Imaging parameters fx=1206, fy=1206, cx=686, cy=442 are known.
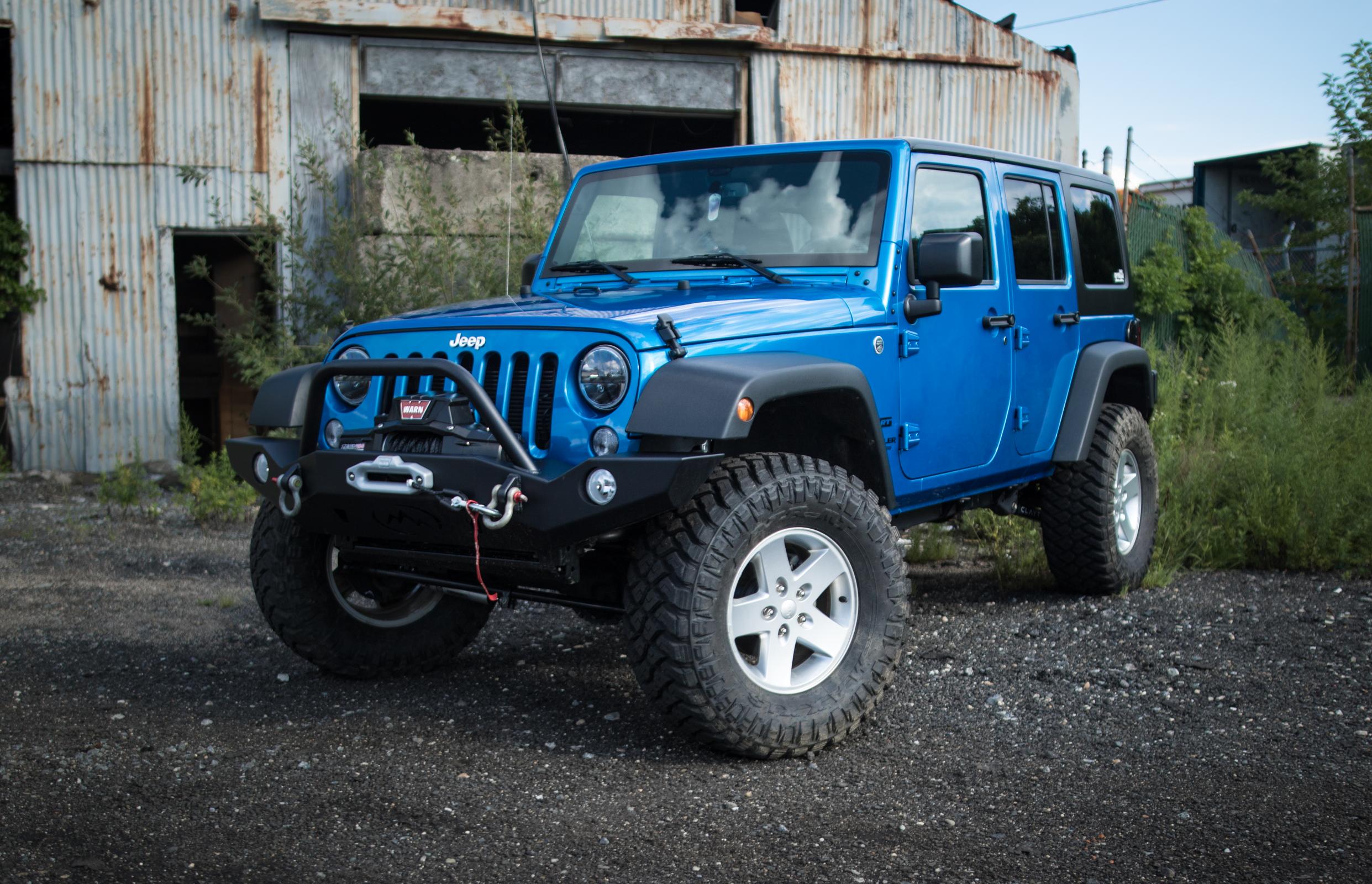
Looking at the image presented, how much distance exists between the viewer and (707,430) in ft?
10.5

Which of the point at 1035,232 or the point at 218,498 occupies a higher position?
the point at 1035,232

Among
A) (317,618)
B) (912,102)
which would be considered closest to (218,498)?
(317,618)

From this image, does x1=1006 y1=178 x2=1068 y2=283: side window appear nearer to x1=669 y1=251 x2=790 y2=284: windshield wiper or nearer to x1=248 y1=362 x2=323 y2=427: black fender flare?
x1=669 y1=251 x2=790 y2=284: windshield wiper

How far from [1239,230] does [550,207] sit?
47.7 ft

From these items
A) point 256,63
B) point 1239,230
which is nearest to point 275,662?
point 256,63

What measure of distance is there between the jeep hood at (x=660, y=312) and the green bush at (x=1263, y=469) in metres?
Answer: 2.97

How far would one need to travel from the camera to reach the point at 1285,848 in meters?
2.95

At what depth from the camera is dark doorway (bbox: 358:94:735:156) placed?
1393 cm

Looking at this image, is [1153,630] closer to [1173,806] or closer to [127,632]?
[1173,806]

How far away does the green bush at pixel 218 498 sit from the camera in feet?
26.1

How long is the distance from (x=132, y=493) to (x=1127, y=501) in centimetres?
648

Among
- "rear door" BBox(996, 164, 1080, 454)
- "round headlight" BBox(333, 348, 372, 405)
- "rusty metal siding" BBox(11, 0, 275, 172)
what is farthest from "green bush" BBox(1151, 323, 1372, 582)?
"rusty metal siding" BBox(11, 0, 275, 172)

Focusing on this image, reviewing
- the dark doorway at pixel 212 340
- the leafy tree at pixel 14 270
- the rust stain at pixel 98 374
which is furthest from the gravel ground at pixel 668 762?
the dark doorway at pixel 212 340

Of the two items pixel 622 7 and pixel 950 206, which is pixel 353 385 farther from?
pixel 622 7
